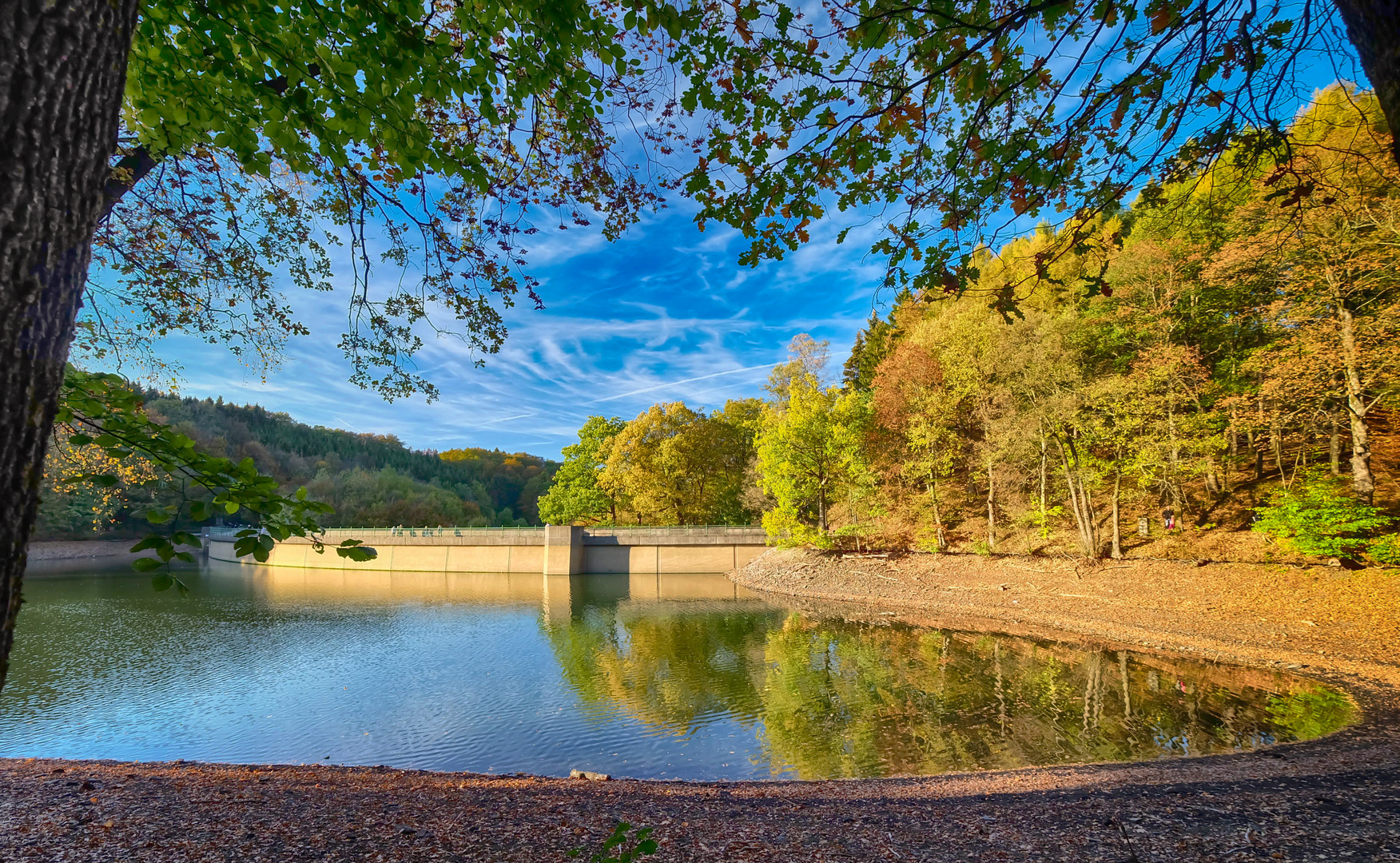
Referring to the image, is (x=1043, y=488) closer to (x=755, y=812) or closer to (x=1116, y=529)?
(x=1116, y=529)

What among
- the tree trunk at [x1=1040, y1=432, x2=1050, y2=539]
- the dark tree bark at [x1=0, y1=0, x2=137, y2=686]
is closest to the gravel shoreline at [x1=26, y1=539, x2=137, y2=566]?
the dark tree bark at [x1=0, y1=0, x2=137, y2=686]

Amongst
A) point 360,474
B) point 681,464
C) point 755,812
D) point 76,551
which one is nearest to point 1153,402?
point 755,812

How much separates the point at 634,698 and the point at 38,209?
38.8 feet

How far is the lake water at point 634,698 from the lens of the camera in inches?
330

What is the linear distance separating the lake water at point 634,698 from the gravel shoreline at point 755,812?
1.29 metres

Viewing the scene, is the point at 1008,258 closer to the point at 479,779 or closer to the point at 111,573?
the point at 479,779

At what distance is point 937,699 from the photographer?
10391 millimetres

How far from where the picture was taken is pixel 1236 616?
12.3m

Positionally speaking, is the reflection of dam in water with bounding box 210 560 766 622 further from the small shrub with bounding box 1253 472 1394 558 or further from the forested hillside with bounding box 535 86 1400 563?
the small shrub with bounding box 1253 472 1394 558

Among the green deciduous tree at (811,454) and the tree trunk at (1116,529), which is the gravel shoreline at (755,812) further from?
the green deciduous tree at (811,454)

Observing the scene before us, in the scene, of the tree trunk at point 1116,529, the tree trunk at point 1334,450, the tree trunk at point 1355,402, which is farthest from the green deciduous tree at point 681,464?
the tree trunk at point 1355,402

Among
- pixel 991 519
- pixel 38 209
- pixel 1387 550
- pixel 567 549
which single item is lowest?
pixel 567 549

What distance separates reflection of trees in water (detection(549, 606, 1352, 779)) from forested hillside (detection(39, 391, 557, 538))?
34.7 m

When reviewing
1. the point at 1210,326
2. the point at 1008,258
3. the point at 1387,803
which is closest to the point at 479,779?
the point at 1387,803
